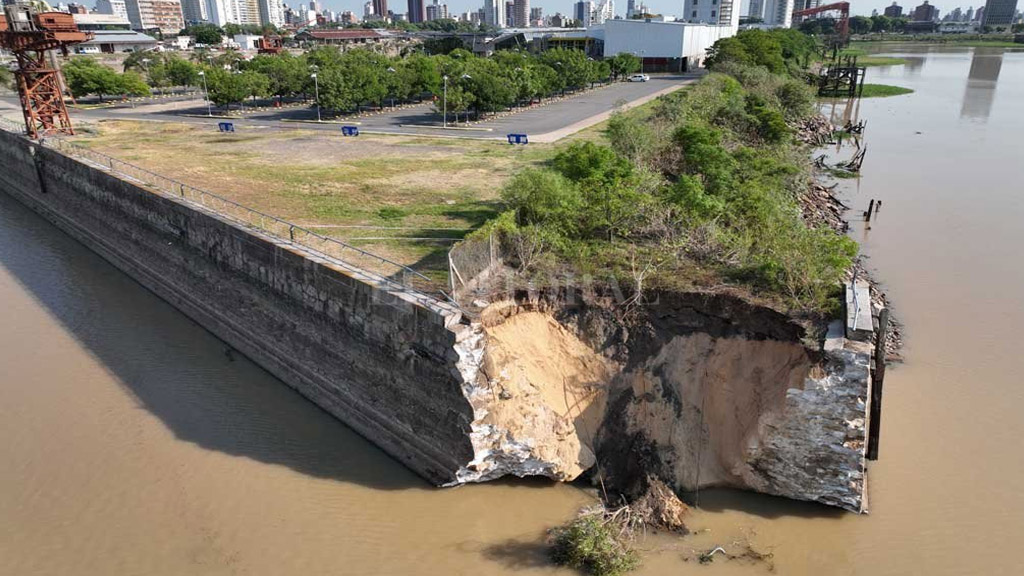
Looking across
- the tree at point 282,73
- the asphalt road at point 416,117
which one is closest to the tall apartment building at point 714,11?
the asphalt road at point 416,117

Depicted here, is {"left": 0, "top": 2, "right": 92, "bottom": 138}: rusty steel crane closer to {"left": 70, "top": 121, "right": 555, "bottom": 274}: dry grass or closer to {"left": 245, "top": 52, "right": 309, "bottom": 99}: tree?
{"left": 70, "top": 121, "right": 555, "bottom": 274}: dry grass

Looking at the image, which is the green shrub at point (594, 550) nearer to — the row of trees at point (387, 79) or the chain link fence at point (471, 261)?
the chain link fence at point (471, 261)

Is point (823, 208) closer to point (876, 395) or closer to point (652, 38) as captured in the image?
point (876, 395)

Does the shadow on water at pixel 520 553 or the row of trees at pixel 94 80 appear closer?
the shadow on water at pixel 520 553


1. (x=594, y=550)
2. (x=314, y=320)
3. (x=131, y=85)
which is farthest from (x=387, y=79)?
(x=594, y=550)

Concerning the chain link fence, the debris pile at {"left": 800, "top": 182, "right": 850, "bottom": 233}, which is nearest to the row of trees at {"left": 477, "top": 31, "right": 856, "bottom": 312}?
the chain link fence

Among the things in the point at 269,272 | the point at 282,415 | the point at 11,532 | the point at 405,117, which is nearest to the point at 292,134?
the point at 405,117

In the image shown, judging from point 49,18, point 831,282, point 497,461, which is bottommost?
Result: point 497,461

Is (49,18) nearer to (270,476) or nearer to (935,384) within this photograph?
(270,476)
